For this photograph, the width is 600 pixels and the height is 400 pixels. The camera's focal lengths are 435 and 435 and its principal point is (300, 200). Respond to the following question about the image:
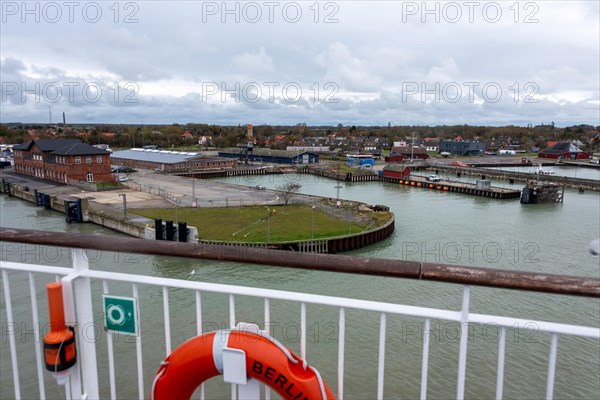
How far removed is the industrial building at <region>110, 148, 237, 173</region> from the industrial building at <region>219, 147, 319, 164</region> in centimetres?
639

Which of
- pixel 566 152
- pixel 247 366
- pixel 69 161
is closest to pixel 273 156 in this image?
pixel 69 161

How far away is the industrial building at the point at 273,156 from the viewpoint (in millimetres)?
49312

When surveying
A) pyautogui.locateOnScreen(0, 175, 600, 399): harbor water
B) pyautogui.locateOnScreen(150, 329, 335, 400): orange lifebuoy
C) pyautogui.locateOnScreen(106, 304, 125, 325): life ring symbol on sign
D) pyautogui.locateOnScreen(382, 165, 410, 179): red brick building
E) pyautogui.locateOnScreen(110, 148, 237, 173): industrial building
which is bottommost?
Result: pyautogui.locateOnScreen(0, 175, 600, 399): harbor water

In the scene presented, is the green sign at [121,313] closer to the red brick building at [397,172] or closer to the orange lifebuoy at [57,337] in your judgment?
the orange lifebuoy at [57,337]

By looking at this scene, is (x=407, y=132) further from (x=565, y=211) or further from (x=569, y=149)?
(x=565, y=211)

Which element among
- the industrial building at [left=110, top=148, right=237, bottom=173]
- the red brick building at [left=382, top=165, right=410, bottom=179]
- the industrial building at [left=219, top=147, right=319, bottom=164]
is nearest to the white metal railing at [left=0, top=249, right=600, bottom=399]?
the red brick building at [left=382, top=165, right=410, bottom=179]

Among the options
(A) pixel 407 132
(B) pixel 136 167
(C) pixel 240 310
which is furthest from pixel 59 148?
(A) pixel 407 132

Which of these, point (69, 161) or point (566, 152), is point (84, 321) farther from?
A: point (566, 152)

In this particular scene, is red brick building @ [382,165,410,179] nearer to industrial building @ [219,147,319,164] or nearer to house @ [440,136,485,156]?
industrial building @ [219,147,319,164]

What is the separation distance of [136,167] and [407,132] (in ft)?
231

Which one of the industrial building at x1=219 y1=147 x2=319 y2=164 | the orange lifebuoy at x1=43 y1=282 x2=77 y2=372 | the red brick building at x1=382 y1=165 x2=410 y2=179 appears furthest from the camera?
the industrial building at x1=219 y1=147 x2=319 y2=164

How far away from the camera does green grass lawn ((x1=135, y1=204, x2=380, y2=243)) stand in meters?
15.5

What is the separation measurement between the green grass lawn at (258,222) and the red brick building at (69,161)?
9.76 m

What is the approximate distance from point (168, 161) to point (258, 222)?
81.1ft
